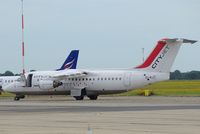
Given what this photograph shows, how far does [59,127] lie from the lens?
2809 centimetres

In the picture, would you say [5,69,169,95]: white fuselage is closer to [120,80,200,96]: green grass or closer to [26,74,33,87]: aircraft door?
[26,74,33,87]: aircraft door

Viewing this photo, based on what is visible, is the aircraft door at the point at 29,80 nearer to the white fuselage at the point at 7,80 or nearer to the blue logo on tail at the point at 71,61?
the white fuselage at the point at 7,80

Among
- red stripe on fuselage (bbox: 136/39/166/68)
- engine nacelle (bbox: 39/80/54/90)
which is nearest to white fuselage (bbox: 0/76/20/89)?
engine nacelle (bbox: 39/80/54/90)

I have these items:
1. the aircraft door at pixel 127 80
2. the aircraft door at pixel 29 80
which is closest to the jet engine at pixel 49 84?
the aircraft door at pixel 29 80

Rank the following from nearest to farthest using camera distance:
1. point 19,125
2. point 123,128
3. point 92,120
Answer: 1. point 123,128
2. point 19,125
3. point 92,120

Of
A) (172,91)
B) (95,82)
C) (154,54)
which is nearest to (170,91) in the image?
(172,91)

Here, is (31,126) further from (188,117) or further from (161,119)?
(188,117)

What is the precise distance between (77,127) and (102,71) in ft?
152

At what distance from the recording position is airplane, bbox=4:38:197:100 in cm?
7088

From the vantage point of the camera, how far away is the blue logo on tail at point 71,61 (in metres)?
82.9

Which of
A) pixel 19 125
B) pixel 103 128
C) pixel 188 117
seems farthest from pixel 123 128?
pixel 188 117

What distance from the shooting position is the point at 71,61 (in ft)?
273

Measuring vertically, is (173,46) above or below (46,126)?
above

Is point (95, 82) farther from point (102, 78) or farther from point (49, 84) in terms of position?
point (49, 84)
